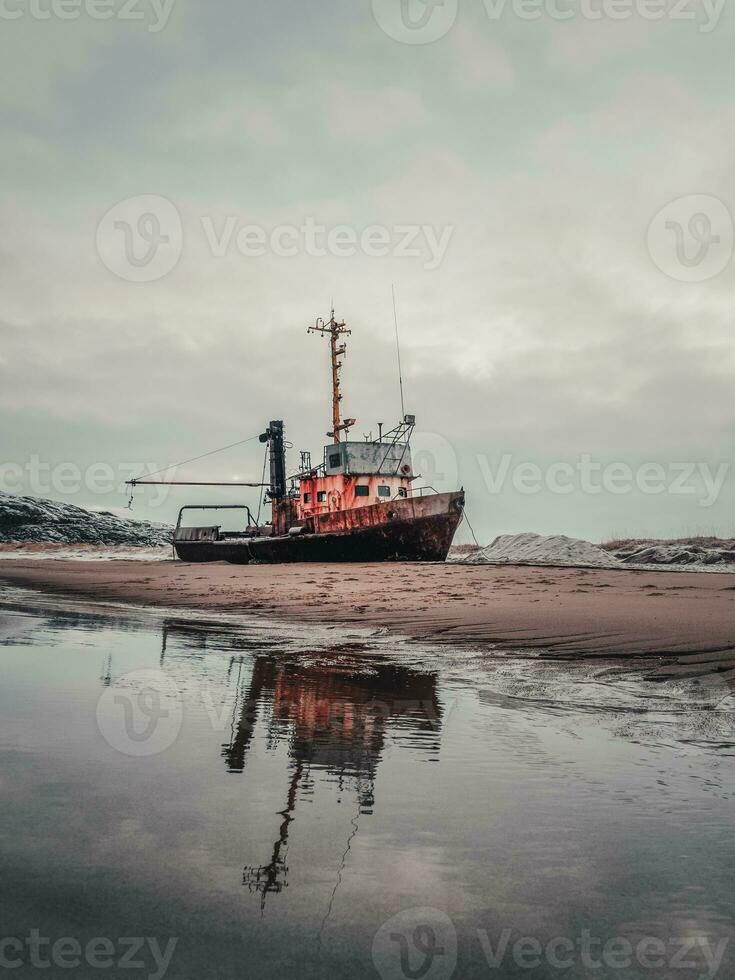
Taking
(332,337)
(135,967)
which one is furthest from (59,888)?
(332,337)

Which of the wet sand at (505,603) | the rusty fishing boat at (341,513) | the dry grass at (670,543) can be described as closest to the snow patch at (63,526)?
the rusty fishing boat at (341,513)

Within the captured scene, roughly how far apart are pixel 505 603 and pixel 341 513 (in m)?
17.9

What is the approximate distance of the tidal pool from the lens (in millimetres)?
1882

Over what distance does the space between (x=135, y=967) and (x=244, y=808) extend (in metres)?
1.13

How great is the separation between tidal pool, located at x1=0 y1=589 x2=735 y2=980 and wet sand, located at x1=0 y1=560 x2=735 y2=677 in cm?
204

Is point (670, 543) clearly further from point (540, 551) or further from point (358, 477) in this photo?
point (358, 477)

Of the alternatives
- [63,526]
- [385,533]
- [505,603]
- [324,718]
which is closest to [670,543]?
[385,533]

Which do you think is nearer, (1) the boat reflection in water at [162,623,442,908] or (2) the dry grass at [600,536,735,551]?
(1) the boat reflection in water at [162,623,442,908]

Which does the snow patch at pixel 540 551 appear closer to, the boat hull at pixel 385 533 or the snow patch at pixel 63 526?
the boat hull at pixel 385 533

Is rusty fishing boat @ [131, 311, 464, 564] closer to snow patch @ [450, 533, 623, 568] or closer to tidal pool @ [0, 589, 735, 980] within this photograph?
snow patch @ [450, 533, 623, 568]

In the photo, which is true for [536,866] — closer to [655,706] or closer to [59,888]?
[59,888]

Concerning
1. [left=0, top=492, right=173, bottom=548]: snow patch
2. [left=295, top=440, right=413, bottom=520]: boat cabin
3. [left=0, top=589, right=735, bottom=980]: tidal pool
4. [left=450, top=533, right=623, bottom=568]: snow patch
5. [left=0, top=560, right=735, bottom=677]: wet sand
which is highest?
[left=0, top=492, right=173, bottom=548]: snow patch

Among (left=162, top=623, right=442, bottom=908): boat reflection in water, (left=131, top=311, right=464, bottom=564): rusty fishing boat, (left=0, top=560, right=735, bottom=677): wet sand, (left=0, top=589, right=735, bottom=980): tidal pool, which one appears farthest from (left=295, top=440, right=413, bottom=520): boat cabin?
(left=0, top=589, right=735, bottom=980): tidal pool

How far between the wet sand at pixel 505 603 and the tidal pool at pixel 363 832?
2.04 m
